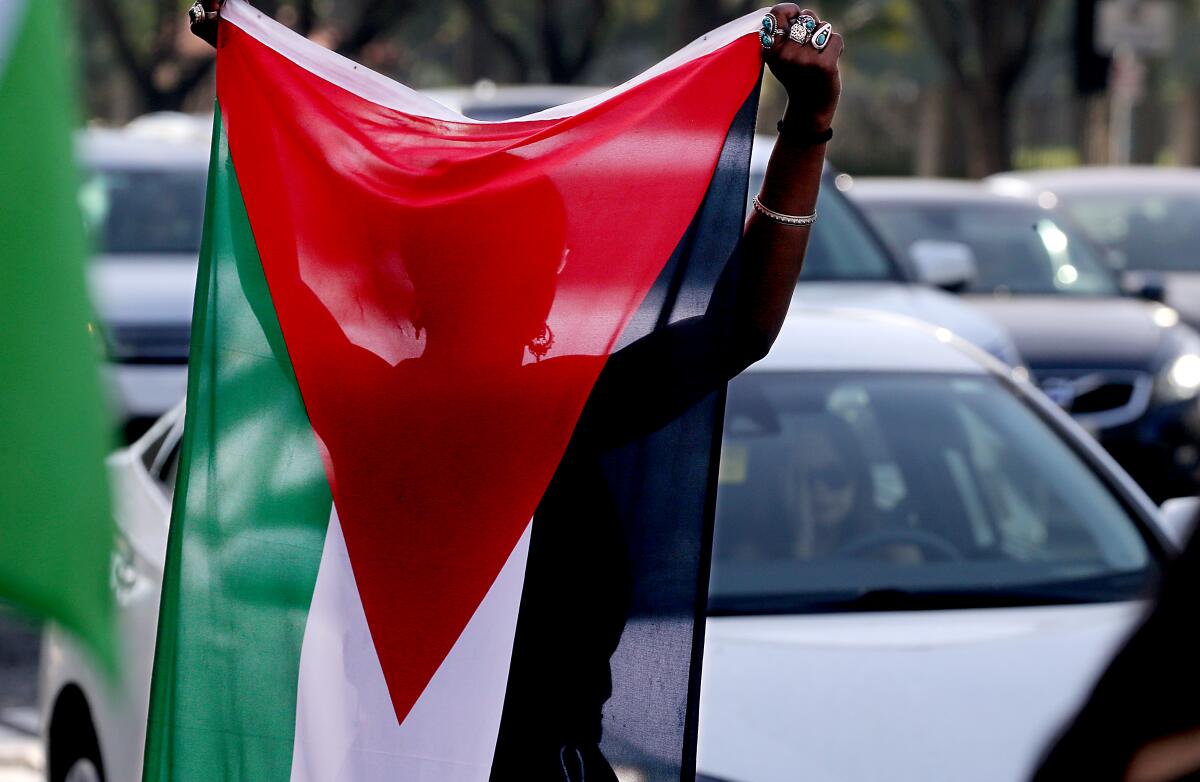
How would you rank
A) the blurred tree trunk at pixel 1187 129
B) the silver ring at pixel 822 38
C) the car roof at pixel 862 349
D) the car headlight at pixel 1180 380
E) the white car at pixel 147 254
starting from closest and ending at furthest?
1. the silver ring at pixel 822 38
2. the car roof at pixel 862 349
3. the white car at pixel 147 254
4. the car headlight at pixel 1180 380
5. the blurred tree trunk at pixel 1187 129

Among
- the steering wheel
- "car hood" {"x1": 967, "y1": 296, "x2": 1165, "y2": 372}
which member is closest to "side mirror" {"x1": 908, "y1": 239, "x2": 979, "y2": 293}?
"car hood" {"x1": 967, "y1": 296, "x2": 1165, "y2": 372}

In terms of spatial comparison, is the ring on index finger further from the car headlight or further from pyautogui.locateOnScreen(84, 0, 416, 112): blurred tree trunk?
pyautogui.locateOnScreen(84, 0, 416, 112): blurred tree trunk

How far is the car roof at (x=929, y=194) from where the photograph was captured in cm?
1072

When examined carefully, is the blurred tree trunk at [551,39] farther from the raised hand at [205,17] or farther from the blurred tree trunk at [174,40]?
the raised hand at [205,17]

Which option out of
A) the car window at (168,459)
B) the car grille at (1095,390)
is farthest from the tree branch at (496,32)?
the car window at (168,459)

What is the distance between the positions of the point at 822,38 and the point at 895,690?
1.30 m

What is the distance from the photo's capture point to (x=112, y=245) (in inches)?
368

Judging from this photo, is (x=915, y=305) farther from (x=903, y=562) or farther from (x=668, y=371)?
(x=668, y=371)

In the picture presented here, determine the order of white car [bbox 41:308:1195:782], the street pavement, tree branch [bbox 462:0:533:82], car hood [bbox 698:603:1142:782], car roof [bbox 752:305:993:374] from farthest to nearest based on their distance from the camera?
tree branch [bbox 462:0:533:82] < the street pavement < car roof [bbox 752:305:993:374] < white car [bbox 41:308:1195:782] < car hood [bbox 698:603:1142:782]

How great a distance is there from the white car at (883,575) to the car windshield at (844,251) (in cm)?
302

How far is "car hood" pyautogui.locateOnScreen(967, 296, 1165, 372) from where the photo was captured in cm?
864

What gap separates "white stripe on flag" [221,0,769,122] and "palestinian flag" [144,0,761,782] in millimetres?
25

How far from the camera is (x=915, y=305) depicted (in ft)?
24.9

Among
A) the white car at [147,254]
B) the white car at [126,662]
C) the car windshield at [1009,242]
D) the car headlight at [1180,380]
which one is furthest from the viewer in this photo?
the car windshield at [1009,242]
